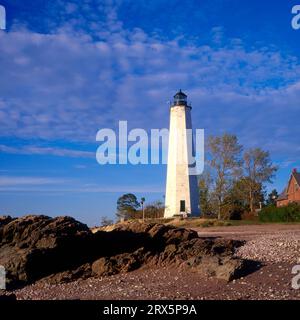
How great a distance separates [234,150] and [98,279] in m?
38.7

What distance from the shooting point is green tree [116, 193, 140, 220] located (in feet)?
170

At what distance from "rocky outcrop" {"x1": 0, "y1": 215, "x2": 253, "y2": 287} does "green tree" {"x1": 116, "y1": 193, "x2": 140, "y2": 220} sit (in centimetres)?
3429

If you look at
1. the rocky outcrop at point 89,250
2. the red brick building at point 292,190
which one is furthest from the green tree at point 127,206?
the rocky outcrop at point 89,250

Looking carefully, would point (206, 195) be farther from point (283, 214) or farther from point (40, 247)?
point (40, 247)

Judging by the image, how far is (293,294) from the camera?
1098 cm

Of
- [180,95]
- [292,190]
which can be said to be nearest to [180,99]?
[180,95]

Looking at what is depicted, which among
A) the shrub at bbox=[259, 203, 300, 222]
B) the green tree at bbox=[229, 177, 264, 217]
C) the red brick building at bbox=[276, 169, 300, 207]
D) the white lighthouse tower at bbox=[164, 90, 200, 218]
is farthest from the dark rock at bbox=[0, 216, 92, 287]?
the red brick building at bbox=[276, 169, 300, 207]

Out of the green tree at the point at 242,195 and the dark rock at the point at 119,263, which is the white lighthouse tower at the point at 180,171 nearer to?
the green tree at the point at 242,195

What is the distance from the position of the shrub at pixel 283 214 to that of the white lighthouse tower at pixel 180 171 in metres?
7.05

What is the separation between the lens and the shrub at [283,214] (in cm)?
4138
